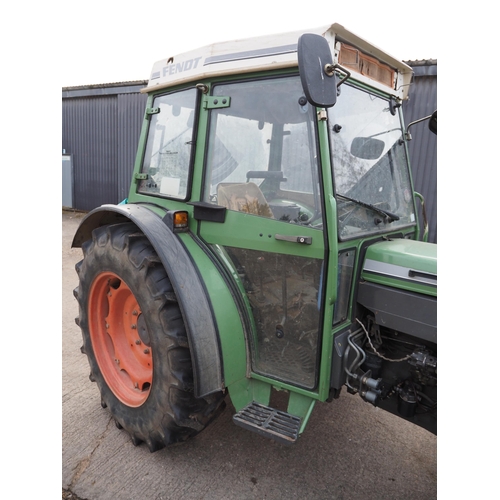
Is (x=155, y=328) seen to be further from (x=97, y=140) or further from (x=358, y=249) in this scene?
(x=97, y=140)

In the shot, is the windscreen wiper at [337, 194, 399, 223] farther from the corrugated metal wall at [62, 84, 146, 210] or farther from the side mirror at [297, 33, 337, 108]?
the corrugated metal wall at [62, 84, 146, 210]

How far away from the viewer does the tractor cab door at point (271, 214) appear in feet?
6.56

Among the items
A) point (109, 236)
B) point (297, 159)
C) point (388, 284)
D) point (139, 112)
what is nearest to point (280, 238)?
point (297, 159)

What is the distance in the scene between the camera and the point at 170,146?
8.55ft

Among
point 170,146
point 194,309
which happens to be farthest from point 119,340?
point 170,146

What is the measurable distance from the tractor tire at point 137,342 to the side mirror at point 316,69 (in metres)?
1.18

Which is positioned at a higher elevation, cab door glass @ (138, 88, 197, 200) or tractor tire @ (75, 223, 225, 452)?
cab door glass @ (138, 88, 197, 200)

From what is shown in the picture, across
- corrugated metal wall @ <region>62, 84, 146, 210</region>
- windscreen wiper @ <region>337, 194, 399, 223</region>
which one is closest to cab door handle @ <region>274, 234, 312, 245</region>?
windscreen wiper @ <region>337, 194, 399, 223</region>

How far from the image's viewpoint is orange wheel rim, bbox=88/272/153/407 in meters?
2.58

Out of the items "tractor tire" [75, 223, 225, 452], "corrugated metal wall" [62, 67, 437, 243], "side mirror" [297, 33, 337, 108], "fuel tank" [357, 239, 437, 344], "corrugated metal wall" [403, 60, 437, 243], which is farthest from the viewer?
"corrugated metal wall" [62, 67, 437, 243]

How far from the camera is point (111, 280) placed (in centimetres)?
263

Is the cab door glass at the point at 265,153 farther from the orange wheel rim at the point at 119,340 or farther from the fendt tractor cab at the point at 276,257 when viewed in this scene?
the orange wheel rim at the point at 119,340

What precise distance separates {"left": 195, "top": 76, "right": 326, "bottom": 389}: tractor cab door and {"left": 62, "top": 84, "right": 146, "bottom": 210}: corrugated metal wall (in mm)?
8007

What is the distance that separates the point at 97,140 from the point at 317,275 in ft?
33.7
